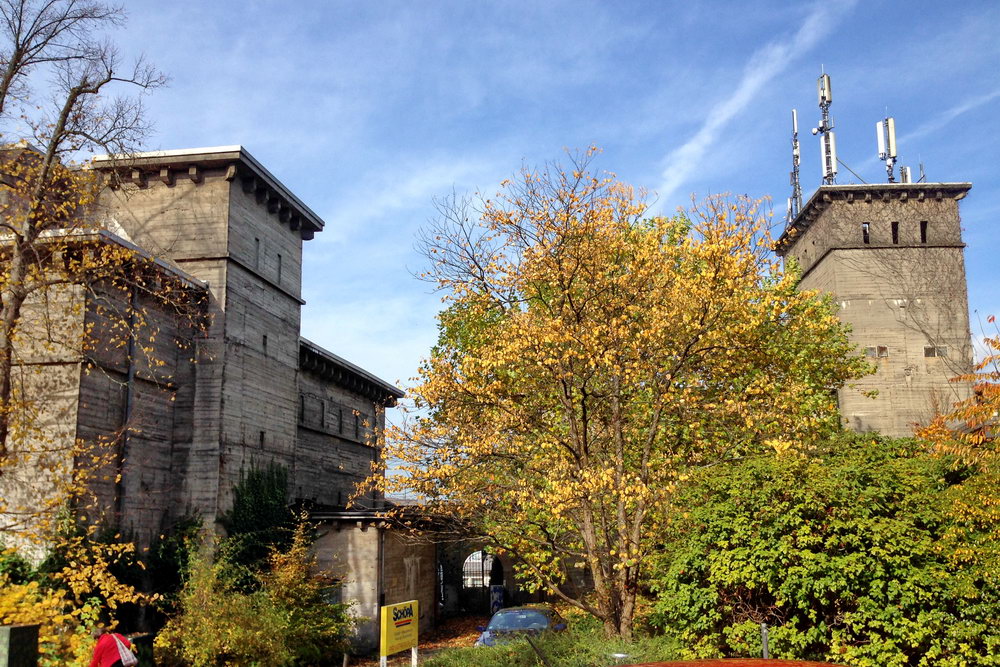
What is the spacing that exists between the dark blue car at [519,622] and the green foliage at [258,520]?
23.0ft

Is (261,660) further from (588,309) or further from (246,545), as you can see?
(588,309)

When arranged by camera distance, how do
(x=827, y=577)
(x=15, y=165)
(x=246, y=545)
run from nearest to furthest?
1. (x=827, y=577)
2. (x=15, y=165)
3. (x=246, y=545)

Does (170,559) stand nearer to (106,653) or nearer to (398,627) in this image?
(398,627)

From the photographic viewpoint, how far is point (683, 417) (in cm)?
1691

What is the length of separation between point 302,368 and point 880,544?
24.9 m

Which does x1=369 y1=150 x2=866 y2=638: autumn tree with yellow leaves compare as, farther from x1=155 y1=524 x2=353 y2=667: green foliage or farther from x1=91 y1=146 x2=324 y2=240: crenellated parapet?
x1=91 y1=146 x2=324 y2=240: crenellated parapet

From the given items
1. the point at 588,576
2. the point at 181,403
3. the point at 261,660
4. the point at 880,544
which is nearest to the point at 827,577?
the point at 880,544

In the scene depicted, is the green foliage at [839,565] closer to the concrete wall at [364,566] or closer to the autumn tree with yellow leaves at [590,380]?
the autumn tree with yellow leaves at [590,380]

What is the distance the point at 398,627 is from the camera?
15656 mm

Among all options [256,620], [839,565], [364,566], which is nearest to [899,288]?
[364,566]

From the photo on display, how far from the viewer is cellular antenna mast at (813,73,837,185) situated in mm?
56375

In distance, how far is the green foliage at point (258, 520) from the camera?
997 inches

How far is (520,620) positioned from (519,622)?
11 cm

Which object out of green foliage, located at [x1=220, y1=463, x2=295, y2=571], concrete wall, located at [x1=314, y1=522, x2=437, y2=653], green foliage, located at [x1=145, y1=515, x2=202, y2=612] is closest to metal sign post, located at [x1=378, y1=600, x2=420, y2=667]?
green foliage, located at [x1=220, y1=463, x2=295, y2=571]
